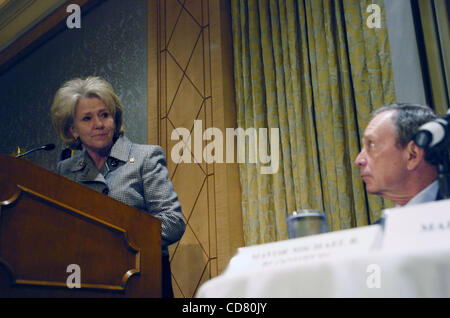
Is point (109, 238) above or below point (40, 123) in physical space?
below

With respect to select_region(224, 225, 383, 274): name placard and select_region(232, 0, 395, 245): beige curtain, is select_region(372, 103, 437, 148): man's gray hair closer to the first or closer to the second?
select_region(224, 225, 383, 274): name placard

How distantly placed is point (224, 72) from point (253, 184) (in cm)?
75

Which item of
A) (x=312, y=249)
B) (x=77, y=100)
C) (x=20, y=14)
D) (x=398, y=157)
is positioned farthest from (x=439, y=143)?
(x=20, y=14)

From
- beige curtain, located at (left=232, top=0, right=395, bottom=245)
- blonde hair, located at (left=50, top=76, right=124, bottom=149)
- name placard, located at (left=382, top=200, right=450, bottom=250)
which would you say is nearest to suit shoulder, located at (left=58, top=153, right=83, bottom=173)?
blonde hair, located at (left=50, top=76, right=124, bottom=149)

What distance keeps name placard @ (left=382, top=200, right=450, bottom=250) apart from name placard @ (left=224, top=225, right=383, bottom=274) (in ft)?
0.07

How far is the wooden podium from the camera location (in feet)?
4.37

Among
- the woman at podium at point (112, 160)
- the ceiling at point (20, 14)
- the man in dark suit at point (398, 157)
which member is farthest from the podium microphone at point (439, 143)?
the ceiling at point (20, 14)

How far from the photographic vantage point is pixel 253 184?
2793 millimetres

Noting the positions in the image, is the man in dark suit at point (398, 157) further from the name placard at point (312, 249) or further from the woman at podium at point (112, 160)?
the woman at podium at point (112, 160)

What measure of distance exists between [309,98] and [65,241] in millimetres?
1582

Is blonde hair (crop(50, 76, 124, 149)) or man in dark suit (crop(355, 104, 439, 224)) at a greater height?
blonde hair (crop(50, 76, 124, 149))

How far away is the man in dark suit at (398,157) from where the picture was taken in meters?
1.39
